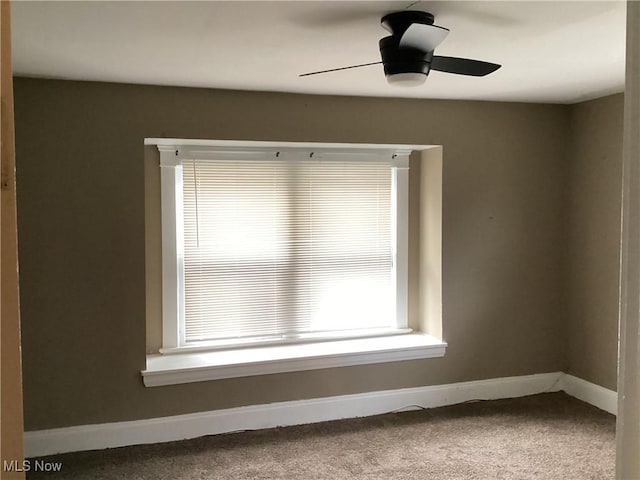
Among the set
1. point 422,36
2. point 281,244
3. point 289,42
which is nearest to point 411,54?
point 422,36

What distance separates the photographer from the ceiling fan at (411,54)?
199cm

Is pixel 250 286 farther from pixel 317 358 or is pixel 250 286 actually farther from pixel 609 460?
pixel 609 460

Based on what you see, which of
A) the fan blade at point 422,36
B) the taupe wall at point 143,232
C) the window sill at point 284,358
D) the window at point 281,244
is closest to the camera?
the fan blade at point 422,36

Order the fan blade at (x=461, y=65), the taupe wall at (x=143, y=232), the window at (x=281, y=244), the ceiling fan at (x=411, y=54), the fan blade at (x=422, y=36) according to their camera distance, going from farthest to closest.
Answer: the window at (x=281, y=244) → the taupe wall at (x=143, y=232) → the fan blade at (x=461, y=65) → the ceiling fan at (x=411, y=54) → the fan blade at (x=422, y=36)

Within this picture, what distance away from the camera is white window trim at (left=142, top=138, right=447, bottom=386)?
3.52 meters

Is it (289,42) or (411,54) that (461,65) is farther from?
(289,42)

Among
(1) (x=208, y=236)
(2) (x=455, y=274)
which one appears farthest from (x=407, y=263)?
(1) (x=208, y=236)

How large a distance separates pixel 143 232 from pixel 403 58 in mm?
1902

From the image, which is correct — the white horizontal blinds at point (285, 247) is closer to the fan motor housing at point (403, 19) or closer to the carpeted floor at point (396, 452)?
the carpeted floor at point (396, 452)

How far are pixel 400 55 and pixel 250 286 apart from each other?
2.19m

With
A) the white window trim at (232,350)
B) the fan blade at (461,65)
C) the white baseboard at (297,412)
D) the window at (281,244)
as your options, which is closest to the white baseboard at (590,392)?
the white baseboard at (297,412)

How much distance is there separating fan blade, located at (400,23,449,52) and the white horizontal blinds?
1984 mm

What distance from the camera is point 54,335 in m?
3.24

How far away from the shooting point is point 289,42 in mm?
2402
